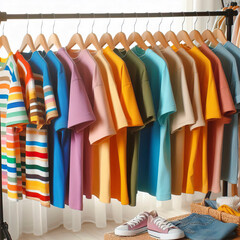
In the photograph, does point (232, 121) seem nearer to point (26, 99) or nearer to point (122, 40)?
point (122, 40)

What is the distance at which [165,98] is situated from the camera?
1694mm

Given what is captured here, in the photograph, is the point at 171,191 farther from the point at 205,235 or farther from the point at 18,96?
the point at 18,96

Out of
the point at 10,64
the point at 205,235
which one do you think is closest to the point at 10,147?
the point at 10,64

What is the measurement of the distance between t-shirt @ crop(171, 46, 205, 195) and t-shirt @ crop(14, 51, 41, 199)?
68 cm

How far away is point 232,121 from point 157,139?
42 cm

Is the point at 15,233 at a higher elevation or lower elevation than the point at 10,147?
lower

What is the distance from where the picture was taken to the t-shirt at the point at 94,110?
5.36ft

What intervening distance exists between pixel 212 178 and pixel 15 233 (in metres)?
1.50

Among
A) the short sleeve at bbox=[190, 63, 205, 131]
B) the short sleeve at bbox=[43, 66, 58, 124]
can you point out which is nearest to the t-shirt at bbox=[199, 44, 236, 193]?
the short sleeve at bbox=[190, 63, 205, 131]

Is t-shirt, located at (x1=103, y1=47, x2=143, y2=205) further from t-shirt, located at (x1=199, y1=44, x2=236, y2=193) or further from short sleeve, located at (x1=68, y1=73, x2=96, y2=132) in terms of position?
t-shirt, located at (x1=199, y1=44, x2=236, y2=193)

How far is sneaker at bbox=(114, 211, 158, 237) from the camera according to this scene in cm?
173

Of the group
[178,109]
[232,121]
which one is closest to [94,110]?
[178,109]

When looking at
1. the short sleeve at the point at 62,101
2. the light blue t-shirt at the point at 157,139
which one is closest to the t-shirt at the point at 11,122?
the short sleeve at the point at 62,101

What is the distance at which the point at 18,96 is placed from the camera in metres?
1.59
